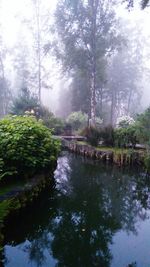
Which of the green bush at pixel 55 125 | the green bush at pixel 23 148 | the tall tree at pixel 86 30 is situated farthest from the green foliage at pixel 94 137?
the tall tree at pixel 86 30

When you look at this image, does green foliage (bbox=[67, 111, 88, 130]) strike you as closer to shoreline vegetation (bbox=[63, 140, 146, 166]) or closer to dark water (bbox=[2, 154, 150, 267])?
shoreline vegetation (bbox=[63, 140, 146, 166])

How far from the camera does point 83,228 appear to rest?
493 cm

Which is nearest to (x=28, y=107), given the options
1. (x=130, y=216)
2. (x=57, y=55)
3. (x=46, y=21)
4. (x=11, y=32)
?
(x=57, y=55)

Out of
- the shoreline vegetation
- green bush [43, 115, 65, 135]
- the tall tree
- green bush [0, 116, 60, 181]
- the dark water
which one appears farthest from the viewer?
the tall tree

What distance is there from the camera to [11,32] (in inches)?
1470

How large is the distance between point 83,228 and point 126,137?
6.75 meters

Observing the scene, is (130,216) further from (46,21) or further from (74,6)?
(46,21)

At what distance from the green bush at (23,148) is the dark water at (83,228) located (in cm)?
82

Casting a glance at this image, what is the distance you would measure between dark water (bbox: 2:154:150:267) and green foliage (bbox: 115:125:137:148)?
3.53 metres

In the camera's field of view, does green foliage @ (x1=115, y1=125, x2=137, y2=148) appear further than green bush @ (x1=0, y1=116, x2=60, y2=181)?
Yes

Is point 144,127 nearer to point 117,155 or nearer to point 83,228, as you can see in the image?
point 117,155

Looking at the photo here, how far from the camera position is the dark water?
400 centimetres

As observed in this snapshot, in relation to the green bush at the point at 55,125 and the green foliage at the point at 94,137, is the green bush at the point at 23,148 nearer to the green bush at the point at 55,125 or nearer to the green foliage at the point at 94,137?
the green foliage at the point at 94,137

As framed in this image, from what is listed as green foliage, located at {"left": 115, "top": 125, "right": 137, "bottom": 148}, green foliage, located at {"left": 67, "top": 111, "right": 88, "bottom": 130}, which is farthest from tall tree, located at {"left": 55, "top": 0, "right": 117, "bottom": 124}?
green foliage, located at {"left": 115, "top": 125, "right": 137, "bottom": 148}
